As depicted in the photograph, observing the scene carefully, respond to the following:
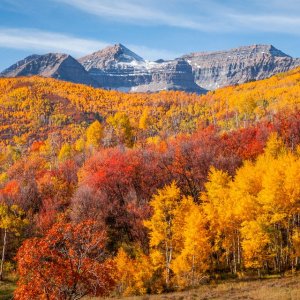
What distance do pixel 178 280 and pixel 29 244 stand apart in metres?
29.2

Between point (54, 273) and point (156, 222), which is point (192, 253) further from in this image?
point (54, 273)

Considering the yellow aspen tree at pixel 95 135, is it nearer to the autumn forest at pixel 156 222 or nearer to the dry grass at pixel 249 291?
the autumn forest at pixel 156 222

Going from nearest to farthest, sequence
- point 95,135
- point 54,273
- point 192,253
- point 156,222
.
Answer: point 54,273 < point 192,253 < point 156,222 < point 95,135

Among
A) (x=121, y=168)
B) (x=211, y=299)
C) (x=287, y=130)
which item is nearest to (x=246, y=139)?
(x=287, y=130)

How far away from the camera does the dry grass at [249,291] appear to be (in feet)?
119

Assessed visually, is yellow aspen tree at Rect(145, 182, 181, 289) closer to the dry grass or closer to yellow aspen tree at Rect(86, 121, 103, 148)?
the dry grass

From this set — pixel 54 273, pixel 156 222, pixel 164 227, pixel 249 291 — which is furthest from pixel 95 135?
pixel 54 273

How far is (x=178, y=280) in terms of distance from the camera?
159 feet

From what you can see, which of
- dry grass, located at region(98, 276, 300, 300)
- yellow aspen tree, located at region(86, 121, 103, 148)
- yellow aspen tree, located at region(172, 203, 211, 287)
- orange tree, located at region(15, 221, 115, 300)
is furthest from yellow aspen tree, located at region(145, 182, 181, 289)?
yellow aspen tree, located at region(86, 121, 103, 148)

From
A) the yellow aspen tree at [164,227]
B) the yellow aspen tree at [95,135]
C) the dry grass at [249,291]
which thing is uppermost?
the yellow aspen tree at [95,135]

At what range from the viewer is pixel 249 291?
131ft

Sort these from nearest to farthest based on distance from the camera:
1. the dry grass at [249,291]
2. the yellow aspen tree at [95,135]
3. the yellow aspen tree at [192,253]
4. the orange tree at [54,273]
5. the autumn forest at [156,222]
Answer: the orange tree at [54,273], the autumn forest at [156,222], the dry grass at [249,291], the yellow aspen tree at [192,253], the yellow aspen tree at [95,135]

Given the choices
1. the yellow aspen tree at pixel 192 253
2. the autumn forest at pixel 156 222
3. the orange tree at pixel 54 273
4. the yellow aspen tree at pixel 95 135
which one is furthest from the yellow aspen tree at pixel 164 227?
the yellow aspen tree at pixel 95 135

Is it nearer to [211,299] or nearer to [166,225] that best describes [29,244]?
[211,299]
